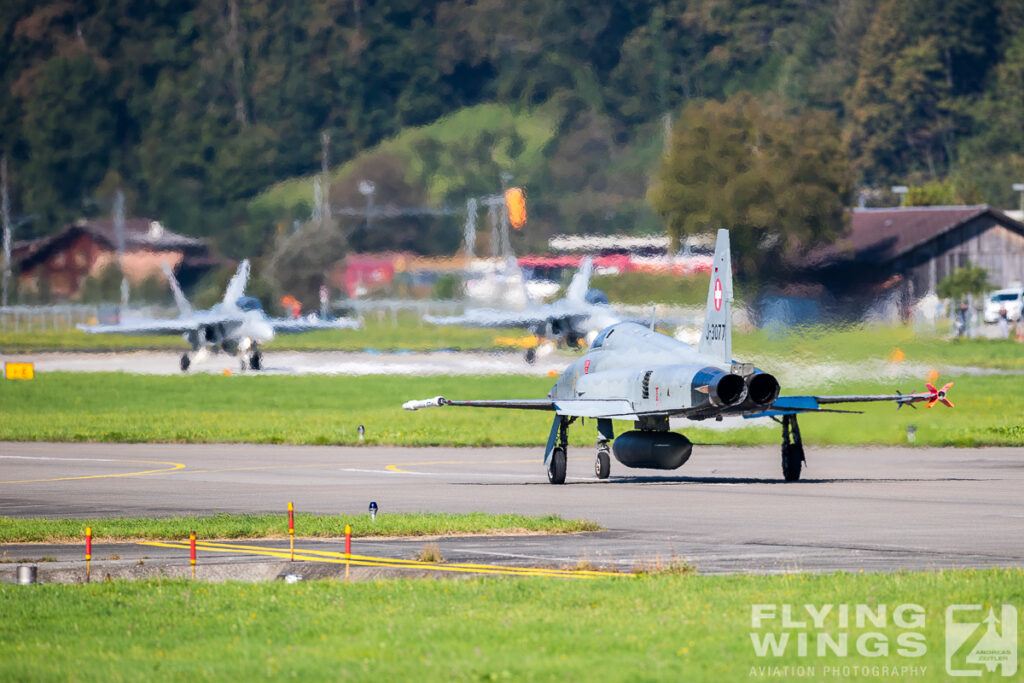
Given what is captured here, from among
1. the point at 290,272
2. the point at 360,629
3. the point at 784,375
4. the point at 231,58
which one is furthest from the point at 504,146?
the point at 360,629

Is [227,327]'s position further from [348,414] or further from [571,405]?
[571,405]

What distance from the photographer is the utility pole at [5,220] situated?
284 feet

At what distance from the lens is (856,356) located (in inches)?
1336

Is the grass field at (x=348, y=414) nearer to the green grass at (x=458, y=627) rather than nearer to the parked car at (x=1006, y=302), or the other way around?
the green grass at (x=458, y=627)

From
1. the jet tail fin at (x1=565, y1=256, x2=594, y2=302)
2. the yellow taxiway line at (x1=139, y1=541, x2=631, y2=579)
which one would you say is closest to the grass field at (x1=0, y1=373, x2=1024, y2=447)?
the jet tail fin at (x1=565, y1=256, x2=594, y2=302)

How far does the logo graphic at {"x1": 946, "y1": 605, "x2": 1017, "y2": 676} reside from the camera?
39.5 feet

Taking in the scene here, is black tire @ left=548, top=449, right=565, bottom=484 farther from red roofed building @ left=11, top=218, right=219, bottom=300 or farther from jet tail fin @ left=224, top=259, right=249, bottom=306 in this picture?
red roofed building @ left=11, top=218, right=219, bottom=300

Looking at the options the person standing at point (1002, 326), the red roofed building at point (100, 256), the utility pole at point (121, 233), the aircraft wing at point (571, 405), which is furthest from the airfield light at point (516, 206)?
the aircraft wing at point (571, 405)

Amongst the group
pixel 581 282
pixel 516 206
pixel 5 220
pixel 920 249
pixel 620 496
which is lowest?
pixel 620 496

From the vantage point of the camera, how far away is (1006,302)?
266ft

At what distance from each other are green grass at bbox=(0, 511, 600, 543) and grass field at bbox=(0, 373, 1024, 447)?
39.6 feet

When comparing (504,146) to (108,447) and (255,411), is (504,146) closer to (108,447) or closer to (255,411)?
(255,411)

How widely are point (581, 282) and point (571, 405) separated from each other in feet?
114

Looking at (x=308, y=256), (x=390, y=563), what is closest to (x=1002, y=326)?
(x=308, y=256)
